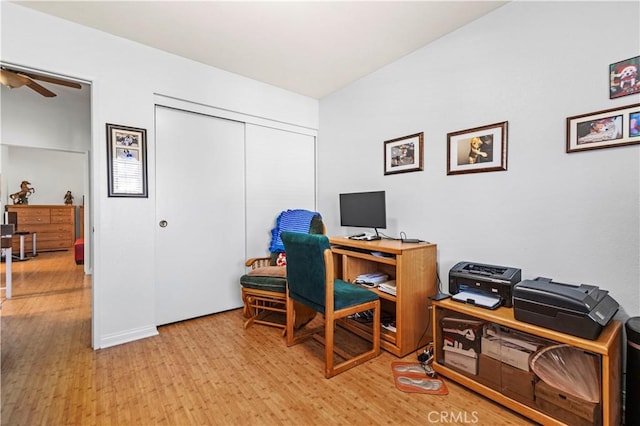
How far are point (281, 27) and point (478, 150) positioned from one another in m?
1.83

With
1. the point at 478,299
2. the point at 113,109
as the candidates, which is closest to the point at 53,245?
the point at 113,109

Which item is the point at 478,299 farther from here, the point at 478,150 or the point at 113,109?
the point at 113,109

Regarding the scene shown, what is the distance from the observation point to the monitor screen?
8.52 ft

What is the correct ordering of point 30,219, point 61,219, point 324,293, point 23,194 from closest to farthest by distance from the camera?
point 324,293, point 30,219, point 23,194, point 61,219

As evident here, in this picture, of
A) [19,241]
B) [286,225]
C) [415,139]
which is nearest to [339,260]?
[286,225]

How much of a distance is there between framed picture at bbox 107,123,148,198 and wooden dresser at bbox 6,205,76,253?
5.78 meters

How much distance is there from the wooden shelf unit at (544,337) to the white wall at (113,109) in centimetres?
241

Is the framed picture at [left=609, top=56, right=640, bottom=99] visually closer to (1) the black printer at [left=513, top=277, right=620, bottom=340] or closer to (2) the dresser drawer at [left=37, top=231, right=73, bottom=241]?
(1) the black printer at [left=513, top=277, right=620, bottom=340]

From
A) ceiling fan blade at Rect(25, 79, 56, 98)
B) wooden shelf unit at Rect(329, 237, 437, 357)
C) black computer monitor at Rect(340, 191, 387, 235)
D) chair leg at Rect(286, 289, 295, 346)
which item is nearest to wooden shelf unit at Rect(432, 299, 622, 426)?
wooden shelf unit at Rect(329, 237, 437, 357)

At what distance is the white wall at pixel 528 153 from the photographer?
5.22 ft

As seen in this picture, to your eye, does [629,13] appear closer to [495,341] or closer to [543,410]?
[495,341]

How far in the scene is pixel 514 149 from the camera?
1985mm

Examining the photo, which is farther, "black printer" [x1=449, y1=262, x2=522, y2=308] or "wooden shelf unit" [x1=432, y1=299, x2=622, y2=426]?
"black printer" [x1=449, y1=262, x2=522, y2=308]

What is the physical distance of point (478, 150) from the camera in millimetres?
2172
